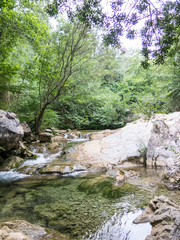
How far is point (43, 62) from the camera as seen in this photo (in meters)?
7.98

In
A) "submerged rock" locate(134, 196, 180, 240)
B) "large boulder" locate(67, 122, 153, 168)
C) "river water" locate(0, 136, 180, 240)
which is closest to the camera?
"submerged rock" locate(134, 196, 180, 240)

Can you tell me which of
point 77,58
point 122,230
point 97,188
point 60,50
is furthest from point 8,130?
point 77,58

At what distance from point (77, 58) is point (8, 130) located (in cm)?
786

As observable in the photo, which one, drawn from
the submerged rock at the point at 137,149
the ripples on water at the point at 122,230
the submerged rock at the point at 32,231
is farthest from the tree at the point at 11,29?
the ripples on water at the point at 122,230

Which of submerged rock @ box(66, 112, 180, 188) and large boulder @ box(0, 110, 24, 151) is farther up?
large boulder @ box(0, 110, 24, 151)

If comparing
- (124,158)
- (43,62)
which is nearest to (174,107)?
(124,158)

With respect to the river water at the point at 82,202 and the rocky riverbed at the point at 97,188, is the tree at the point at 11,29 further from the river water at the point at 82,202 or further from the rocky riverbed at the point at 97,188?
the river water at the point at 82,202

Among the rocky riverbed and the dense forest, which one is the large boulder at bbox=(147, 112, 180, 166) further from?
the dense forest

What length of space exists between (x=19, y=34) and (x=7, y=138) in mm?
4127

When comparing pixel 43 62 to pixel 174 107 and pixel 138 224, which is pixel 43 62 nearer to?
pixel 138 224

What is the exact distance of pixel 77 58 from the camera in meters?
11.3

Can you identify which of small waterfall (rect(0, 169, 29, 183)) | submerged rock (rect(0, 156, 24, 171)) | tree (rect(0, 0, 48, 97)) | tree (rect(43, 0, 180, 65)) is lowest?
small waterfall (rect(0, 169, 29, 183))

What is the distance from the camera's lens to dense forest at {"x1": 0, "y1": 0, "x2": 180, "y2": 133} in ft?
→ 10.8

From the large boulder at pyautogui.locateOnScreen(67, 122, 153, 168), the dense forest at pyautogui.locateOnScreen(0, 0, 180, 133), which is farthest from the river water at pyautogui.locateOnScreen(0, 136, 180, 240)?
the dense forest at pyautogui.locateOnScreen(0, 0, 180, 133)
